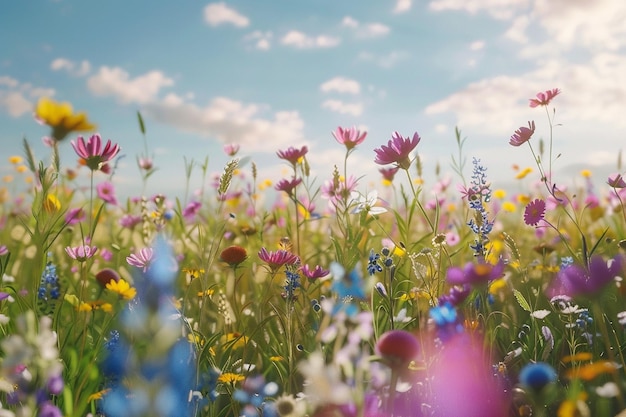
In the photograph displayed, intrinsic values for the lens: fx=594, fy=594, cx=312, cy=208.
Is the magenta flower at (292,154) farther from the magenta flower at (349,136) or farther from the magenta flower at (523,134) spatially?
the magenta flower at (523,134)

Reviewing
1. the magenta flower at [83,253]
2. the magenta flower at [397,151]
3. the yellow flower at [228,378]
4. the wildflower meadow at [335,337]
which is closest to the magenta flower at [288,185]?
the wildflower meadow at [335,337]

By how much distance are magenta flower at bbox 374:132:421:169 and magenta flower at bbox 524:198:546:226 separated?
414mm

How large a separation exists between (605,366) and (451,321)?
0.90ft

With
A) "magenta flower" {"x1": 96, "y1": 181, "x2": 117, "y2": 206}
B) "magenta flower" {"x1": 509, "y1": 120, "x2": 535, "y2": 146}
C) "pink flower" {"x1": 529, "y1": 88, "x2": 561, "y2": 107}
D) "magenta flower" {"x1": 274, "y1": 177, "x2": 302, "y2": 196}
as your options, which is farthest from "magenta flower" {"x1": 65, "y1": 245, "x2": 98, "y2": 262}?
"magenta flower" {"x1": 96, "y1": 181, "x2": 117, "y2": 206}

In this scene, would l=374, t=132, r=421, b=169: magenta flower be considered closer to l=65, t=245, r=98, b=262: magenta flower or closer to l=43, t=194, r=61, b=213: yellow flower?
l=65, t=245, r=98, b=262: magenta flower

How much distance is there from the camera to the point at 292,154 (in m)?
2.18

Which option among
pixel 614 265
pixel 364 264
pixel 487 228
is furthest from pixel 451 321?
pixel 364 264

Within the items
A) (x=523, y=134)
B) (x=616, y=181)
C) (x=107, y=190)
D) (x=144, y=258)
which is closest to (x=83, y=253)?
(x=144, y=258)

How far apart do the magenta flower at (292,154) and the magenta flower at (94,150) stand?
78 cm

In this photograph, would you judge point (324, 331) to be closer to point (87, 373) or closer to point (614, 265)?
point (614, 265)

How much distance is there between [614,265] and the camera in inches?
39.9

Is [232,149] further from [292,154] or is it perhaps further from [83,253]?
[83,253]

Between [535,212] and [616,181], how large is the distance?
0.83 feet

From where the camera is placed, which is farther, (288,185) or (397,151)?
(288,185)
